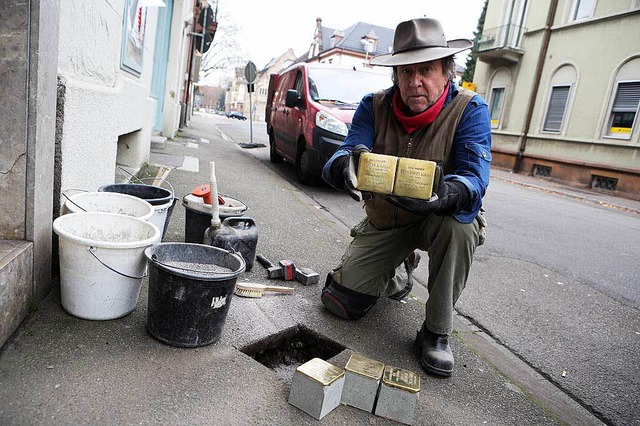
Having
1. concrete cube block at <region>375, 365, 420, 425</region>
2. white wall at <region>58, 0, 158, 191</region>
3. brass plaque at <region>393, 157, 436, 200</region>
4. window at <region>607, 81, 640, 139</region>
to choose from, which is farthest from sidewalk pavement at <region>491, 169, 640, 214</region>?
white wall at <region>58, 0, 158, 191</region>

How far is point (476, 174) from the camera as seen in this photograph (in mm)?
2229

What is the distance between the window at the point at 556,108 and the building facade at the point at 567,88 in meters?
0.04

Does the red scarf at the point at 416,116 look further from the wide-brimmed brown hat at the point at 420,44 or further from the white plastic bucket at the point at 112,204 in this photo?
the white plastic bucket at the point at 112,204

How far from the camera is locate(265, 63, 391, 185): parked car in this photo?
20.2 ft

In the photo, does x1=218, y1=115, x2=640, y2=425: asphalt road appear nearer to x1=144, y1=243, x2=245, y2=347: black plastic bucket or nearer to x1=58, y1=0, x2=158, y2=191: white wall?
x1=144, y1=243, x2=245, y2=347: black plastic bucket

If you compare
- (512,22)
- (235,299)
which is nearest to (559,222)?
(235,299)

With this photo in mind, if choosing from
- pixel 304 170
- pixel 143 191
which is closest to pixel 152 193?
pixel 143 191

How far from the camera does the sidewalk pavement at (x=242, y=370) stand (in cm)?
161

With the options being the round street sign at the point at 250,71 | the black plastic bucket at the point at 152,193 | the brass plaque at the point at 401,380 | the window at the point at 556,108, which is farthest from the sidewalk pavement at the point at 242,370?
the window at the point at 556,108

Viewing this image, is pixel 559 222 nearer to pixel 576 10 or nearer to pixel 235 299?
pixel 235 299

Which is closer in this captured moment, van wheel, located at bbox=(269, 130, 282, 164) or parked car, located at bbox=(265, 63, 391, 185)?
parked car, located at bbox=(265, 63, 391, 185)

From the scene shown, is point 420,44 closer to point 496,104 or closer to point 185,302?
point 185,302

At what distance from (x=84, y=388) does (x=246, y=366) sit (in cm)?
64

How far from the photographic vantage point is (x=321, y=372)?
178 cm
